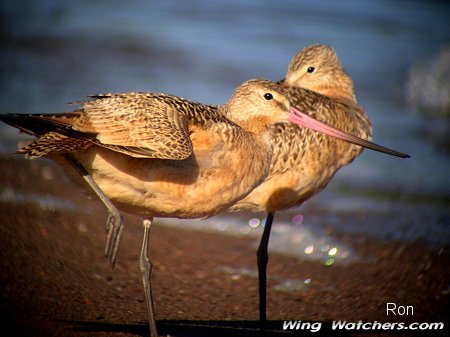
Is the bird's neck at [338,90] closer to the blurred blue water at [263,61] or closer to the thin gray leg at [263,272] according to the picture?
the blurred blue water at [263,61]

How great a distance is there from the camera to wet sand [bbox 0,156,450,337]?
4.91 metres

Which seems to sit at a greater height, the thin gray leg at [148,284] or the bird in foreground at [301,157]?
the bird in foreground at [301,157]

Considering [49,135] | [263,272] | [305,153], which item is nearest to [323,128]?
[305,153]

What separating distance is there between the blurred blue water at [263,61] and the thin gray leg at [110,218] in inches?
92.0

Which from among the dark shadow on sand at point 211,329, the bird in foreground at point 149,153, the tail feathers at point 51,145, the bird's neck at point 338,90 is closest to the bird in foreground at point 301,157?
the dark shadow on sand at point 211,329

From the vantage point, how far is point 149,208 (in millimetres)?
4496

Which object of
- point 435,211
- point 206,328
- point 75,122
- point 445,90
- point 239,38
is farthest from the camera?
point 239,38

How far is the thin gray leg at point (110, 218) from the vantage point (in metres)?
4.32

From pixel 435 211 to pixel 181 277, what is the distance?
2.52 meters

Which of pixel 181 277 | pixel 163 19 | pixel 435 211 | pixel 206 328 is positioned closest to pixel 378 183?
pixel 435 211

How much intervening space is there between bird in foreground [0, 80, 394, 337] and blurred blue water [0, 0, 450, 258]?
2.00m

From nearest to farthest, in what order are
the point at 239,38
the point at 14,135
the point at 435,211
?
the point at 435,211 → the point at 14,135 → the point at 239,38

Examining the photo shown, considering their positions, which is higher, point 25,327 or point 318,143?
point 318,143

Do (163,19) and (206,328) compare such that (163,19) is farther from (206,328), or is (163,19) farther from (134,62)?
(206,328)
